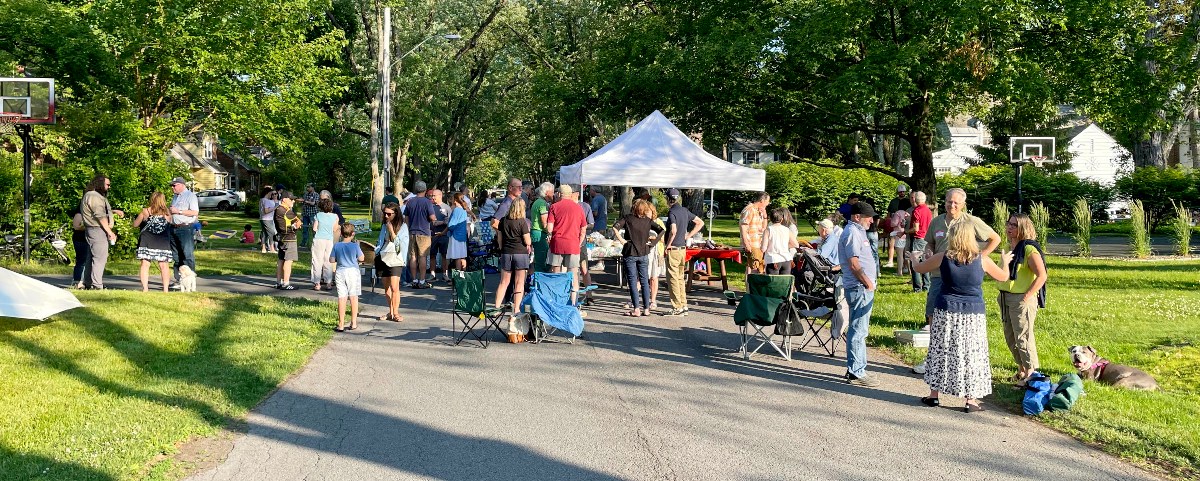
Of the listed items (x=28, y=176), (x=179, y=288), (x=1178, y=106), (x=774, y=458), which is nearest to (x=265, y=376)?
(x=774, y=458)

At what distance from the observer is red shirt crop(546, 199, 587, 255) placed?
12.4 meters

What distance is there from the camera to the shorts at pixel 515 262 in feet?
38.5

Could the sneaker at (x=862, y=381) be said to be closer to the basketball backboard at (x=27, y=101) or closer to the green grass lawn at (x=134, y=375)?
the green grass lawn at (x=134, y=375)

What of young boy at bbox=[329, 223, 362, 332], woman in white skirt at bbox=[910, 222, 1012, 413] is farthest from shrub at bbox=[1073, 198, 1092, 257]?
young boy at bbox=[329, 223, 362, 332]

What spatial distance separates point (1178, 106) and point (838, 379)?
1688 centimetres

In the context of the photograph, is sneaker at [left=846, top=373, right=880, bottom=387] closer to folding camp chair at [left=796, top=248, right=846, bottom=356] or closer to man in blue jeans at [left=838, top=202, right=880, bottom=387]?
man in blue jeans at [left=838, top=202, right=880, bottom=387]

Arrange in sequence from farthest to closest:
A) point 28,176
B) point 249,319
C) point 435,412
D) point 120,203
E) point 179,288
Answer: point 120,203 < point 28,176 < point 179,288 < point 249,319 < point 435,412

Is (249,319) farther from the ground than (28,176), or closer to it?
closer to it

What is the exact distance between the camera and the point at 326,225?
15.0 meters

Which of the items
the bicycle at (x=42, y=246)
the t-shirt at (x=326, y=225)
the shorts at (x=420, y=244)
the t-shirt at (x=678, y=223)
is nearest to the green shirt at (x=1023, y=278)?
the t-shirt at (x=678, y=223)

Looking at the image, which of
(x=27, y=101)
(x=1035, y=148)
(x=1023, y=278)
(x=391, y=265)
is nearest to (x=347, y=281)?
(x=391, y=265)

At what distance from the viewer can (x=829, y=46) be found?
1975cm

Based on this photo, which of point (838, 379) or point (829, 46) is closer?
point (838, 379)

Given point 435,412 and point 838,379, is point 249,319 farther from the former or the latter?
point 838,379
